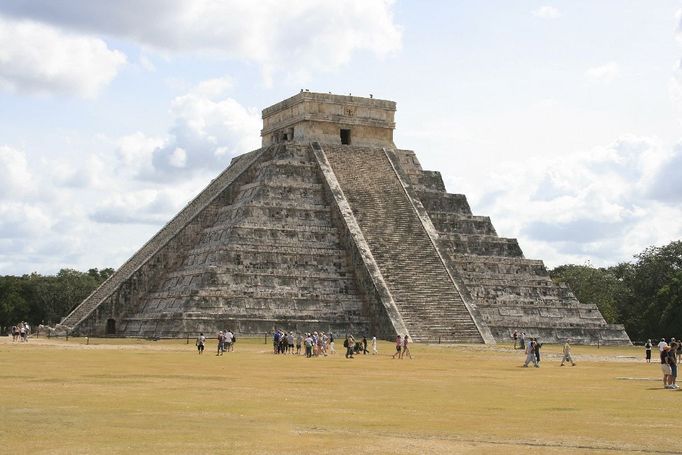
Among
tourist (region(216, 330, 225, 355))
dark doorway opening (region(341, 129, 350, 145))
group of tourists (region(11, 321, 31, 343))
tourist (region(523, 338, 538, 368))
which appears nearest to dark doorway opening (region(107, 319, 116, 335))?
group of tourists (region(11, 321, 31, 343))

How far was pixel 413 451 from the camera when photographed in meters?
13.6

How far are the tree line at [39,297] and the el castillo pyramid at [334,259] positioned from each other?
24.2 metres

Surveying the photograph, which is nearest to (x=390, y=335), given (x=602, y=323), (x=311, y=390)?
(x=602, y=323)

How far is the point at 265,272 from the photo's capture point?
46094 mm

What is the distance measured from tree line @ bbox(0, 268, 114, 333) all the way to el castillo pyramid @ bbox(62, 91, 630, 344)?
79.3 feet

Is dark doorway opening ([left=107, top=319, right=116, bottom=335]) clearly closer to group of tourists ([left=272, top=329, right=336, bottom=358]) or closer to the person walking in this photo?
group of tourists ([left=272, top=329, right=336, bottom=358])

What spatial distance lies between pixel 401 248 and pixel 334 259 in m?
3.11

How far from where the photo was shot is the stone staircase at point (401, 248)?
146 ft

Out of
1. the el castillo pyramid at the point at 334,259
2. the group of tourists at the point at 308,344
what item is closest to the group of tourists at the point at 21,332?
the el castillo pyramid at the point at 334,259

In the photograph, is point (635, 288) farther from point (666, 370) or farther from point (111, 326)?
point (666, 370)

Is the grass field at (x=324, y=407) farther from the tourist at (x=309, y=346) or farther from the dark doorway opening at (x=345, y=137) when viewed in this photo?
the dark doorway opening at (x=345, y=137)

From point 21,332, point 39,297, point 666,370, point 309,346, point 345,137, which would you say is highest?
point 345,137

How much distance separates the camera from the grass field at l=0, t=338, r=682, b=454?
14125 mm

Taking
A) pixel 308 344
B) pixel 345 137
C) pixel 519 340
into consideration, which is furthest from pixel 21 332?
pixel 519 340
